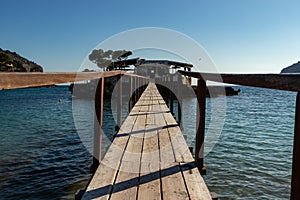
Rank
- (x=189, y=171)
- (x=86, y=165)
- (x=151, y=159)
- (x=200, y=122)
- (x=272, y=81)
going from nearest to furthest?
(x=272, y=81), (x=189, y=171), (x=151, y=159), (x=200, y=122), (x=86, y=165)

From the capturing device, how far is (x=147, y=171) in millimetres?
2279

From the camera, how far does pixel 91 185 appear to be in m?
1.96

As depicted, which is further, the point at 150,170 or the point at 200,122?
the point at 200,122

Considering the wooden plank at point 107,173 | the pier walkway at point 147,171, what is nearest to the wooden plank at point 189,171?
the pier walkway at point 147,171

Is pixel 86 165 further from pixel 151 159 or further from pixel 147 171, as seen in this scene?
pixel 147 171

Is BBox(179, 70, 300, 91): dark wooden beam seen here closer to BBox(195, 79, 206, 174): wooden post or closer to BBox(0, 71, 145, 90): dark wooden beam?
BBox(0, 71, 145, 90): dark wooden beam

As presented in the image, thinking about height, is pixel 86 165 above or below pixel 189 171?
below

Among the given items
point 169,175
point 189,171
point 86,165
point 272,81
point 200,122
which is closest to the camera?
point 272,81

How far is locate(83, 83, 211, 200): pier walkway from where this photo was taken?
187 centimetres

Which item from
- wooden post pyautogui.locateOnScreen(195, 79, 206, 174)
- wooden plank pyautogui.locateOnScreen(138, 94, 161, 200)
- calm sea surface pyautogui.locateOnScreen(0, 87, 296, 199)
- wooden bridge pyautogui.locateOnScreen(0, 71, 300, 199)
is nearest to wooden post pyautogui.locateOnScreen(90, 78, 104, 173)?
wooden bridge pyautogui.locateOnScreen(0, 71, 300, 199)

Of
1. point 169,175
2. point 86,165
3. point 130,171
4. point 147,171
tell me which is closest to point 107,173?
point 130,171

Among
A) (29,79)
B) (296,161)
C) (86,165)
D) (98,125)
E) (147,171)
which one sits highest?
(29,79)

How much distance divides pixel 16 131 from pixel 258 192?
35.4ft

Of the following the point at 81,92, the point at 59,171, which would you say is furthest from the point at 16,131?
the point at 81,92
